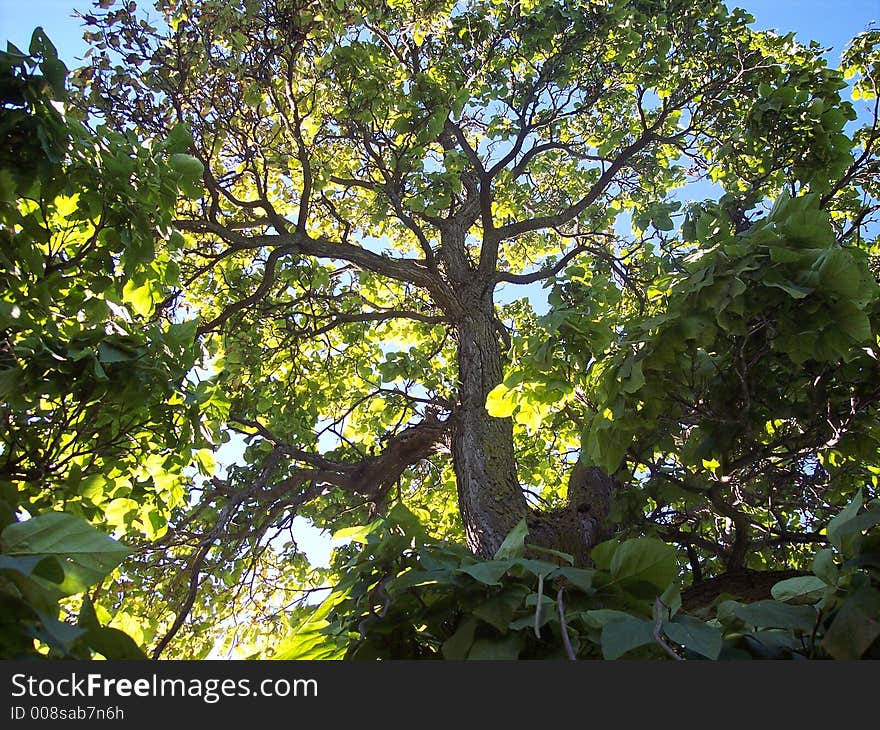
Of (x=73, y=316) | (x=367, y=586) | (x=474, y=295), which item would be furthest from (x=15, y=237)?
(x=474, y=295)

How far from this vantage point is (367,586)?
4.59 ft

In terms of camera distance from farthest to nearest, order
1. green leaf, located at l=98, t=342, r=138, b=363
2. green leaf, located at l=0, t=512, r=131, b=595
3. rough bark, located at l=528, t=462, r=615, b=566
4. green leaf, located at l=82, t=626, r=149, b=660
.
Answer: rough bark, located at l=528, t=462, r=615, b=566, green leaf, located at l=98, t=342, r=138, b=363, green leaf, located at l=82, t=626, r=149, b=660, green leaf, located at l=0, t=512, r=131, b=595

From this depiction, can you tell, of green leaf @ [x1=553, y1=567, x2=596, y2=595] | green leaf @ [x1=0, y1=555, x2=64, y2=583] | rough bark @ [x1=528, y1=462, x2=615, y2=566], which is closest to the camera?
green leaf @ [x1=0, y1=555, x2=64, y2=583]

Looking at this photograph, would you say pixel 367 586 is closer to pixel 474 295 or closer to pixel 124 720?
pixel 124 720

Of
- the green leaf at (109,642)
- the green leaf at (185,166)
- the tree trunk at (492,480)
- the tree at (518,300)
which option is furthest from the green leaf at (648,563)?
the tree trunk at (492,480)

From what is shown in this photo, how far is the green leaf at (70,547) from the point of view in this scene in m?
0.99

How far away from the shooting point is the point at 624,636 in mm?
1083

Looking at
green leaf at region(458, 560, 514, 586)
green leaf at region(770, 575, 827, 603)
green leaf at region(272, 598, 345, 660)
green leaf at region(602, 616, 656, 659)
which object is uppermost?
green leaf at region(458, 560, 514, 586)

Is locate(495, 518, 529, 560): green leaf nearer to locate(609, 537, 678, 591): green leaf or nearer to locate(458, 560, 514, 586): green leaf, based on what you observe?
locate(458, 560, 514, 586): green leaf

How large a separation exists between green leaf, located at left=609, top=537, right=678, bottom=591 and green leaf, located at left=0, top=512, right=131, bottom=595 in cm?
96

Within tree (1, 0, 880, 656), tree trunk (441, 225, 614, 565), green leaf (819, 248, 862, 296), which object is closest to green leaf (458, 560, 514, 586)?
tree (1, 0, 880, 656)

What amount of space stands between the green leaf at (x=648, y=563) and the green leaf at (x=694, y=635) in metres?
0.15

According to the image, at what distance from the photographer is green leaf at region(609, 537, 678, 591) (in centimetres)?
133

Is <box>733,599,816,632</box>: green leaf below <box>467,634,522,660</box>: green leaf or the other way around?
below
